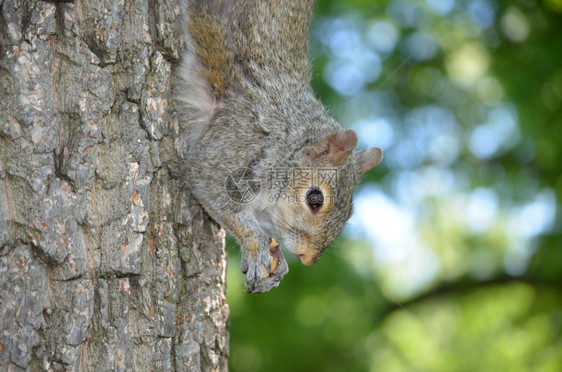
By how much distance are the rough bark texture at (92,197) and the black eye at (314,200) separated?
532 mm

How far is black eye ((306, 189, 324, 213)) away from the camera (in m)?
2.30

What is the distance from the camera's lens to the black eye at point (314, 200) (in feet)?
7.55

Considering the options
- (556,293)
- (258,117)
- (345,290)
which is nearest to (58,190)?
(258,117)

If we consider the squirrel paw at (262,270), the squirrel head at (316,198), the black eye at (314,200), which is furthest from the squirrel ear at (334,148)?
the squirrel paw at (262,270)

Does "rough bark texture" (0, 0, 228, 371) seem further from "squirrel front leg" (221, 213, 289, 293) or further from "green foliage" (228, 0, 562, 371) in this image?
"green foliage" (228, 0, 562, 371)

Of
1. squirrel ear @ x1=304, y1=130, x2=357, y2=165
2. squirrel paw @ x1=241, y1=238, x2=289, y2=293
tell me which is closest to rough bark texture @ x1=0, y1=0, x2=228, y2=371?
squirrel paw @ x1=241, y1=238, x2=289, y2=293

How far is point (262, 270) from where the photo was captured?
217 centimetres

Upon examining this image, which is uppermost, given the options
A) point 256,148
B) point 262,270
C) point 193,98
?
point 193,98

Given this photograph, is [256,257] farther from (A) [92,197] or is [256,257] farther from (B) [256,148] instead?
(A) [92,197]

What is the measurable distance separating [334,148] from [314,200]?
215 mm

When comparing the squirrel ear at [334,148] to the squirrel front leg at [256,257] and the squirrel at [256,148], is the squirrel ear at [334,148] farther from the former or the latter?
the squirrel front leg at [256,257]

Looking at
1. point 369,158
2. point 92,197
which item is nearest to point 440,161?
point 369,158

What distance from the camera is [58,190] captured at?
1.65m

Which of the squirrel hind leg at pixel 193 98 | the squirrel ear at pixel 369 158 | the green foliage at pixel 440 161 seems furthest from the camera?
the green foliage at pixel 440 161
